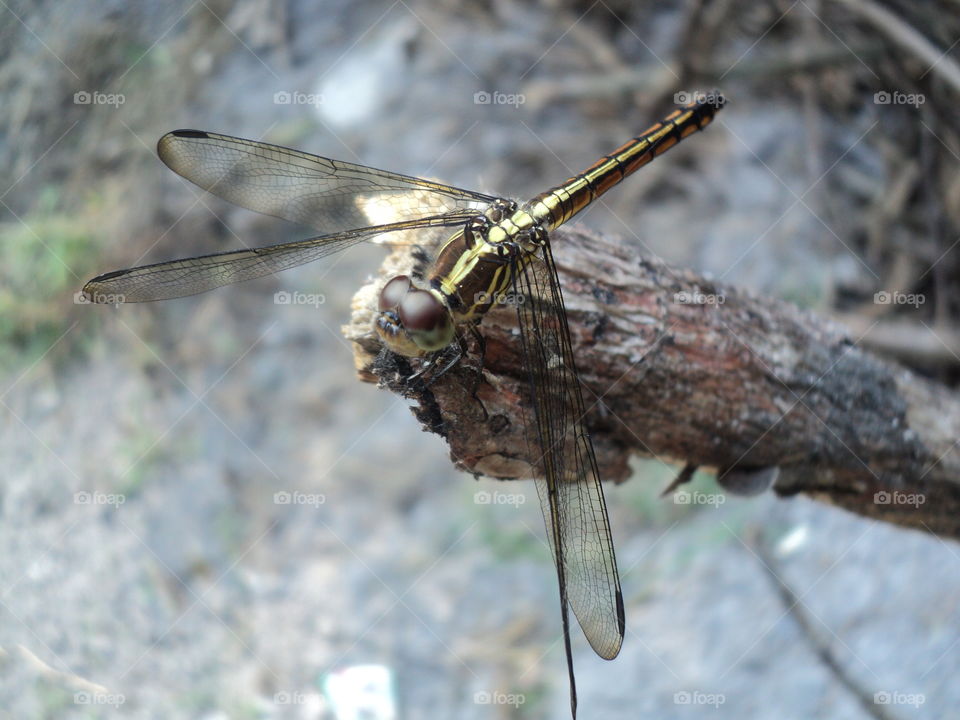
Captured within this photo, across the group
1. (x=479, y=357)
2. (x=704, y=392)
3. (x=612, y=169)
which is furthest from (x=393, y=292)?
(x=612, y=169)

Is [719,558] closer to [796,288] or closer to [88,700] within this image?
[796,288]

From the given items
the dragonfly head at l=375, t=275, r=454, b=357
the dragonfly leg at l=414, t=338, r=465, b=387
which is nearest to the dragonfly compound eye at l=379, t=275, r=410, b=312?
the dragonfly head at l=375, t=275, r=454, b=357

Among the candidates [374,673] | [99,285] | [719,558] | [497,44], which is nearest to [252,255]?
[99,285]

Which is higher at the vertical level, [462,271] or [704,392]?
[462,271]

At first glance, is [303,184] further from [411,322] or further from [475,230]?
[411,322]

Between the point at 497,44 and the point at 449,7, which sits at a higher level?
the point at 449,7

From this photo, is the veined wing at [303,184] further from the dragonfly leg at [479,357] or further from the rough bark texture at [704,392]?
the dragonfly leg at [479,357]
